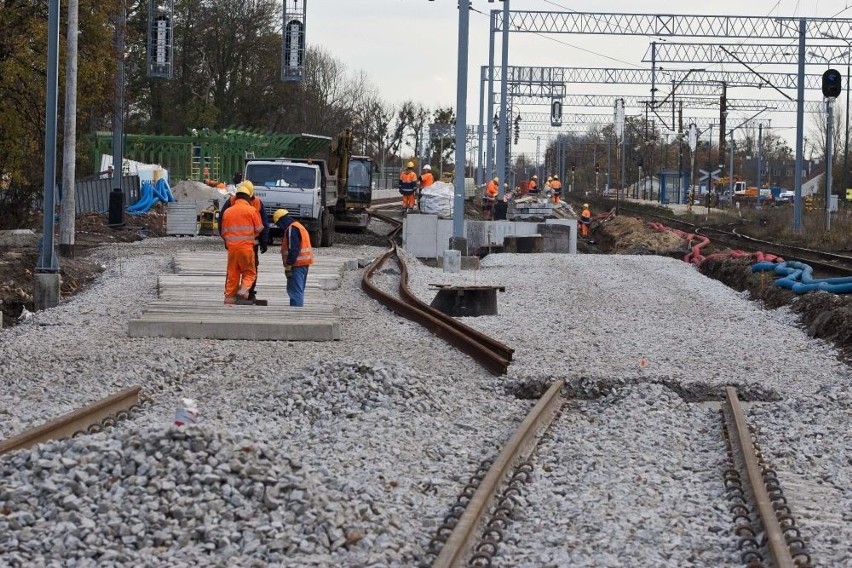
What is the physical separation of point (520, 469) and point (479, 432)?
1.63m

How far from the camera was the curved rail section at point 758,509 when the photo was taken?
6809 millimetres

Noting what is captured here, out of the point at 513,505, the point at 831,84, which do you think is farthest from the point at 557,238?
the point at 513,505

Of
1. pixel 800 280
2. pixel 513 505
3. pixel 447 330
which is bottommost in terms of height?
pixel 513 505

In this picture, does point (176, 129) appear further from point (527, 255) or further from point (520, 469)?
point (520, 469)

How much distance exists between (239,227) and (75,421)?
786cm

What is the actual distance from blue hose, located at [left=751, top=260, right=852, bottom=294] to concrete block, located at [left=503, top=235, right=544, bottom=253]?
1230 cm

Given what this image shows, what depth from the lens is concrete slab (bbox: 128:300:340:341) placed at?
51.6 ft

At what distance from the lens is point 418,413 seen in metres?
11.1

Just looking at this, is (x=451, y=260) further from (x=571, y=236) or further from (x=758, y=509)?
(x=758, y=509)

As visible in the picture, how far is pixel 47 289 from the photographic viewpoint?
20234mm

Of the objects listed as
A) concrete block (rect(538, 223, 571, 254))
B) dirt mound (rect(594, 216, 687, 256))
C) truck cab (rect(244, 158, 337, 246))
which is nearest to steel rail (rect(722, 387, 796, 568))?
truck cab (rect(244, 158, 337, 246))

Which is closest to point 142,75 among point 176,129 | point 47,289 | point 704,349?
point 176,129

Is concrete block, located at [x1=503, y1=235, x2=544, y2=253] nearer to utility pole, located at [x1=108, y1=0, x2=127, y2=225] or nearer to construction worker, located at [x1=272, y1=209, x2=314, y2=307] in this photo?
utility pole, located at [x1=108, y1=0, x2=127, y2=225]

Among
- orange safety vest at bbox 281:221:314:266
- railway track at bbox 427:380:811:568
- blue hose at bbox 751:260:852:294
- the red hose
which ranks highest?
orange safety vest at bbox 281:221:314:266
